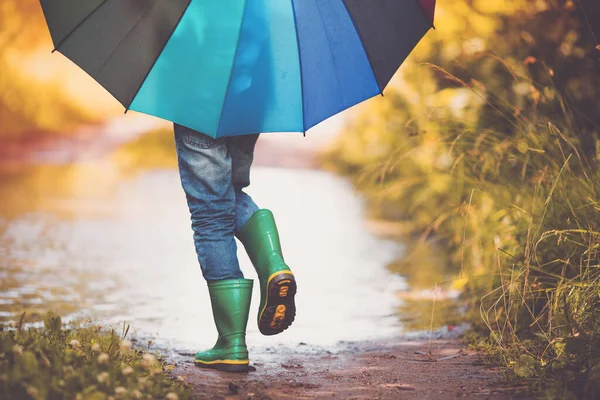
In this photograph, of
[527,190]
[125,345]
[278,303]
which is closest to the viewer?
[125,345]

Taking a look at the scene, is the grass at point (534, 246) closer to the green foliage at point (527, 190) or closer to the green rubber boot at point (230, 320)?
the green foliage at point (527, 190)

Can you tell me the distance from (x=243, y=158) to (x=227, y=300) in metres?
0.62

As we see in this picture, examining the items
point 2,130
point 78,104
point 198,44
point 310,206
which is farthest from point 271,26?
point 78,104

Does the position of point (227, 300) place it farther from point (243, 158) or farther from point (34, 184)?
point (34, 184)

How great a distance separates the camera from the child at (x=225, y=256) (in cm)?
334

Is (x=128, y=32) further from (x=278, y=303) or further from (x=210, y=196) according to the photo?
(x=278, y=303)

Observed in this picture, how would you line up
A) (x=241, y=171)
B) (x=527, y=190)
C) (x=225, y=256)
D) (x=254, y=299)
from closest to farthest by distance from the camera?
(x=225, y=256) → (x=241, y=171) → (x=527, y=190) → (x=254, y=299)

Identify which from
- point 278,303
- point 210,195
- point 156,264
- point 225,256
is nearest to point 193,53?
point 210,195

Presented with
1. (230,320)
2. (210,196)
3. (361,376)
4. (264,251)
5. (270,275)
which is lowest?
(361,376)

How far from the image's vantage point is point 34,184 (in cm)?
1195

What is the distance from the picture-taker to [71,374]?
2.49 m

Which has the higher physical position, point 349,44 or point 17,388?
point 349,44

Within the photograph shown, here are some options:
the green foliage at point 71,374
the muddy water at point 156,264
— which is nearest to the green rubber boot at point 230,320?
the green foliage at point 71,374

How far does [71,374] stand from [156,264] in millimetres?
4067
